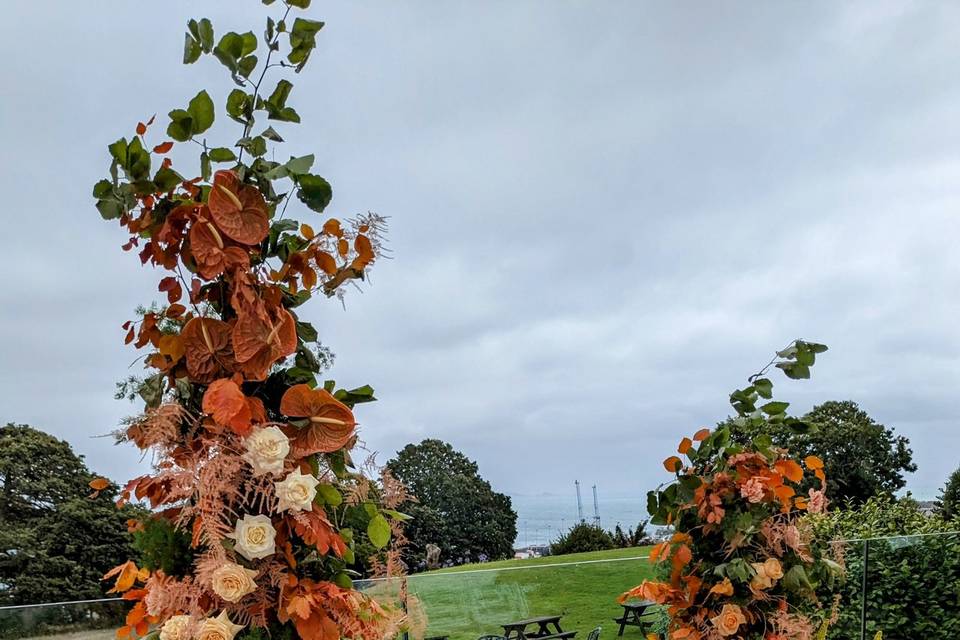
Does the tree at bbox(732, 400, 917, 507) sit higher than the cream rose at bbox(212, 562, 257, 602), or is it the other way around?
the tree at bbox(732, 400, 917, 507)

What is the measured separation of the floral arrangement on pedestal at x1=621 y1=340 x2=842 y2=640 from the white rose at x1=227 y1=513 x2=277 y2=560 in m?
1.64

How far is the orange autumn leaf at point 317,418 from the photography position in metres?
1.31

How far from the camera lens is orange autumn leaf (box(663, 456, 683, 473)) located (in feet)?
8.36

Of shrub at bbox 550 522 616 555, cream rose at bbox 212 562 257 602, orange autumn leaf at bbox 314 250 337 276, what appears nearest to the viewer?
cream rose at bbox 212 562 257 602

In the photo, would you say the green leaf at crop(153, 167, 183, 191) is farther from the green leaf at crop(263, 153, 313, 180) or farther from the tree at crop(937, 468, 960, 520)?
the tree at crop(937, 468, 960, 520)

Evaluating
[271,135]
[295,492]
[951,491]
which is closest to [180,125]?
[271,135]

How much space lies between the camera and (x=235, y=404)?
1.22 m

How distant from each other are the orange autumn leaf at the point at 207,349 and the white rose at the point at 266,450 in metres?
0.15

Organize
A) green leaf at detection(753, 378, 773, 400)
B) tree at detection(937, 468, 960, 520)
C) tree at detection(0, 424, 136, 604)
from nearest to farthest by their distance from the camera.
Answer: green leaf at detection(753, 378, 773, 400) < tree at detection(937, 468, 960, 520) < tree at detection(0, 424, 136, 604)

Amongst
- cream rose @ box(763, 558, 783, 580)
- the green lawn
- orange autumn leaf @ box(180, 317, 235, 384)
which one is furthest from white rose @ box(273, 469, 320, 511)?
the green lawn

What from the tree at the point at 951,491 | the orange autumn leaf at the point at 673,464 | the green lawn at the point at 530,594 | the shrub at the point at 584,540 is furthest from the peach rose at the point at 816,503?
the shrub at the point at 584,540

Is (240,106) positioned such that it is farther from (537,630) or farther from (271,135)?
(537,630)

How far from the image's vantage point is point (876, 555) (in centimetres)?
485

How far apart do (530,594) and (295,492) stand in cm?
261
